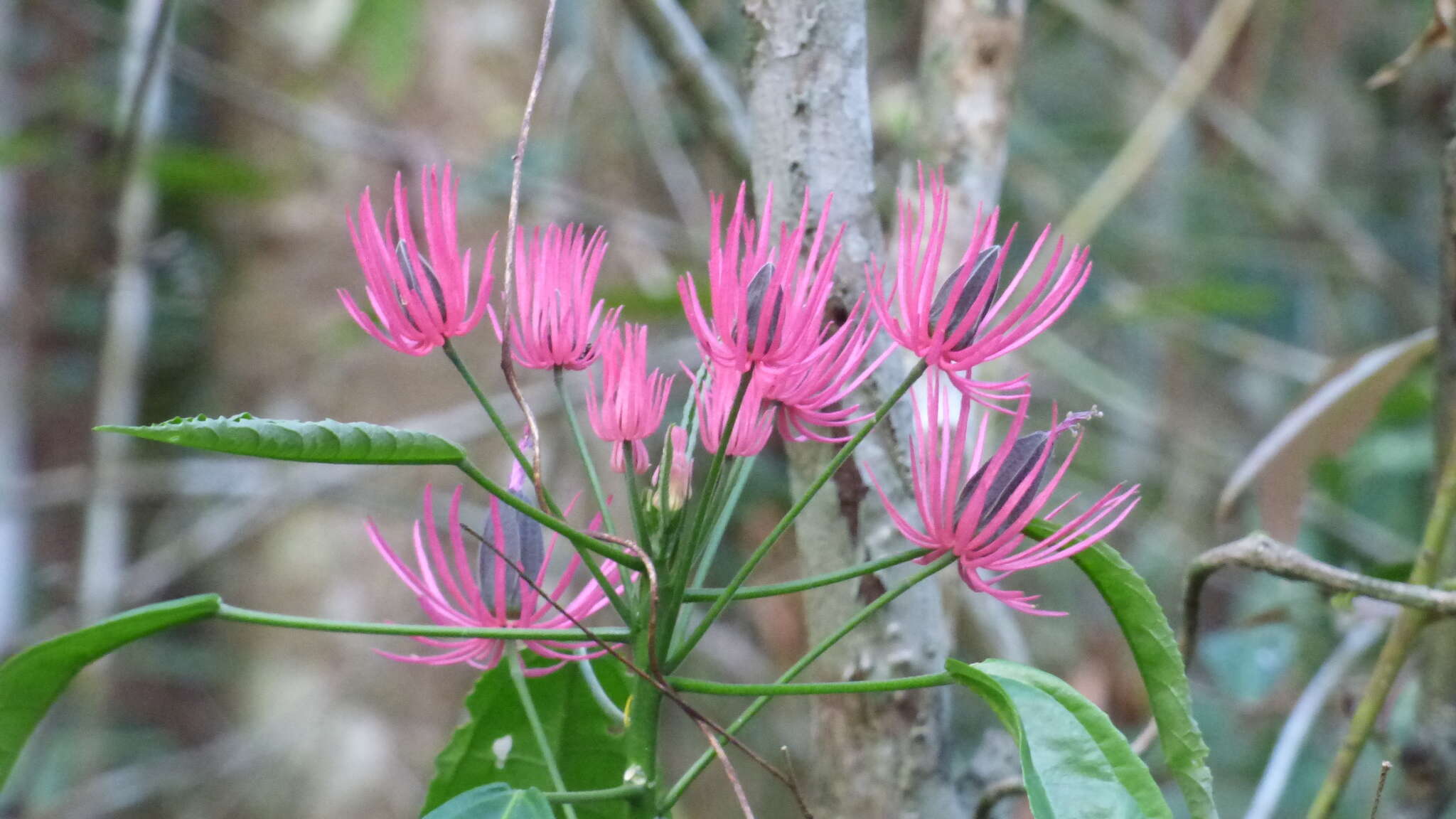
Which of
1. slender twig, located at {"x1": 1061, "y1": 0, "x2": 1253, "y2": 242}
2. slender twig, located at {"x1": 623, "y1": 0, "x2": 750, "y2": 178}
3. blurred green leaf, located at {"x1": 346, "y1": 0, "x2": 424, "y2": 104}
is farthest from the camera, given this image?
slender twig, located at {"x1": 1061, "y1": 0, "x2": 1253, "y2": 242}

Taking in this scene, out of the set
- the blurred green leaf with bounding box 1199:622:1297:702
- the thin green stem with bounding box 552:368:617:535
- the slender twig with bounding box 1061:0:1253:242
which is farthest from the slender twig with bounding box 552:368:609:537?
the slender twig with bounding box 1061:0:1253:242

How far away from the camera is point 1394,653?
0.76 m

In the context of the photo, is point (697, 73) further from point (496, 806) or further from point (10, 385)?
point (10, 385)

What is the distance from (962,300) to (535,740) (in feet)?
1.04

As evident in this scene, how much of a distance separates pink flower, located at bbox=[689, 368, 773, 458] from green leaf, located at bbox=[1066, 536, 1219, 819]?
11 cm

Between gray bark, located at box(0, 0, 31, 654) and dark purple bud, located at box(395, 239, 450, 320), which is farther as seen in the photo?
gray bark, located at box(0, 0, 31, 654)

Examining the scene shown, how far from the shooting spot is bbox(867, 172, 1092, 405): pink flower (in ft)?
1.44

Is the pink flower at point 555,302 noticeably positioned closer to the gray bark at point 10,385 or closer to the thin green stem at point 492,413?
the thin green stem at point 492,413

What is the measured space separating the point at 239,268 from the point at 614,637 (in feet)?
5.84

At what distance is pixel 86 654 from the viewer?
0.47 m

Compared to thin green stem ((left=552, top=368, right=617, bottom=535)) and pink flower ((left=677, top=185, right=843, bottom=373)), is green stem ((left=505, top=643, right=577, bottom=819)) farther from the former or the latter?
pink flower ((left=677, top=185, right=843, bottom=373))

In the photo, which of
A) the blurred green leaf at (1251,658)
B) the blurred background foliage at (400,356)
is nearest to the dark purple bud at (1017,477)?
the blurred background foliage at (400,356)

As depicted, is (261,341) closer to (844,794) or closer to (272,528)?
(272,528)

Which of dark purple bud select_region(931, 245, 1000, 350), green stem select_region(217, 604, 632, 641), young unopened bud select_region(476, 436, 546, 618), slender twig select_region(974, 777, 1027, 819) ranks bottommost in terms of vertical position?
slender twig select_region(974, 777, 1027, 819)
